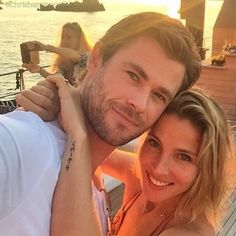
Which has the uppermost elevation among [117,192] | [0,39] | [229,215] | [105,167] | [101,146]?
[101,146]

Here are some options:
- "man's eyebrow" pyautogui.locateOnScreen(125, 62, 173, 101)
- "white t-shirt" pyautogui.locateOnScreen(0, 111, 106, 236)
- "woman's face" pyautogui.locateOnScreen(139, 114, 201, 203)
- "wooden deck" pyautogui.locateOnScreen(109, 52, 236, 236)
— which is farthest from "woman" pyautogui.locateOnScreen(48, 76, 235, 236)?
"wooden deck" pyautogui.locateOnScreen(109, 52, 236, 236)

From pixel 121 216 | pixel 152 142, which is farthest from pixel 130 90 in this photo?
pixel 121 216

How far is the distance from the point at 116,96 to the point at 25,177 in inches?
15.2

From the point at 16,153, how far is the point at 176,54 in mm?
549

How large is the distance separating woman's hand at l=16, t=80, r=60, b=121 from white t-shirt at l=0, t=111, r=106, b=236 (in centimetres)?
14

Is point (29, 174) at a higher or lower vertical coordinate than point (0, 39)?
higher

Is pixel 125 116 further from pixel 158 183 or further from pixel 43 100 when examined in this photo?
pixel 158 183

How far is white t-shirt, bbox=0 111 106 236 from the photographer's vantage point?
2.84 ft

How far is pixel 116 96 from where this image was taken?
1180 millimetres

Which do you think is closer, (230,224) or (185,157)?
(185,157)

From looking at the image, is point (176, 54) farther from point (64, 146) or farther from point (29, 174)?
point (29, 174)

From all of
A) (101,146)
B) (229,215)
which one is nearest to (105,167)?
(101,146)

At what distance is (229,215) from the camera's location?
3.38m

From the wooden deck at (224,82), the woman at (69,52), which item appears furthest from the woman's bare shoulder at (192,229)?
the wooden deck at (224,82)
